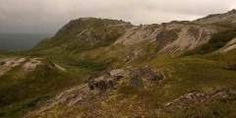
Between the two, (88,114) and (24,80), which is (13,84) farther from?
(88,114)

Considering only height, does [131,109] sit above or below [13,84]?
above

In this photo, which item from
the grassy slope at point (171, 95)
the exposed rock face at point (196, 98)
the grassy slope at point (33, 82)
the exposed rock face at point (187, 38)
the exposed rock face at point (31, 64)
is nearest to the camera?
the grassy slope at point (171, 95)

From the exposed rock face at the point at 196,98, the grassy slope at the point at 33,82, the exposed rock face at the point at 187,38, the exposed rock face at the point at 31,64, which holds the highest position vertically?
the exposed rock face at the point at 196,98

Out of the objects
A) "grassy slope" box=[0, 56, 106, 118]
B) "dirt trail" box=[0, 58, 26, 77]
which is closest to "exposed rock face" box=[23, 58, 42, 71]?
"grassy slope" box=[0, 56, 106, 118]

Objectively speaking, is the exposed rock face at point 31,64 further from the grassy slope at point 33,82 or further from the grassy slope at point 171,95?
the grassy slope at point 171,95

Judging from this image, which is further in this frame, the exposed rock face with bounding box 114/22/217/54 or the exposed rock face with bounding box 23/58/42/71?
the exposed rock face with bounding box 114/22/217/54

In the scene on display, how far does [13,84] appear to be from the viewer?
13712 centimetres

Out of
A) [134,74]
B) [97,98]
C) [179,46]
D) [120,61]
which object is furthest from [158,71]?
[120,61]

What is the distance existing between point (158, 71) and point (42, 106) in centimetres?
2167

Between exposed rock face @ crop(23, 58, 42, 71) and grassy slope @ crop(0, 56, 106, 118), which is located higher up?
exposed rock face @ crop(23, 58, 42, 71)

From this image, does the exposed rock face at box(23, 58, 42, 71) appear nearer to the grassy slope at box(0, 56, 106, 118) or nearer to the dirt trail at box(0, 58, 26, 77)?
the grassy slope at box(0, 56, 106, 118)

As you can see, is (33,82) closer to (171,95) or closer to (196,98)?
(171,95)

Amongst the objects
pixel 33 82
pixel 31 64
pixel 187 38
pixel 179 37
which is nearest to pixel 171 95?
pixel 33 82

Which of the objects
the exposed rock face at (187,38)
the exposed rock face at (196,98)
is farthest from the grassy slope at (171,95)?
the exposed rock face at (187,38)
